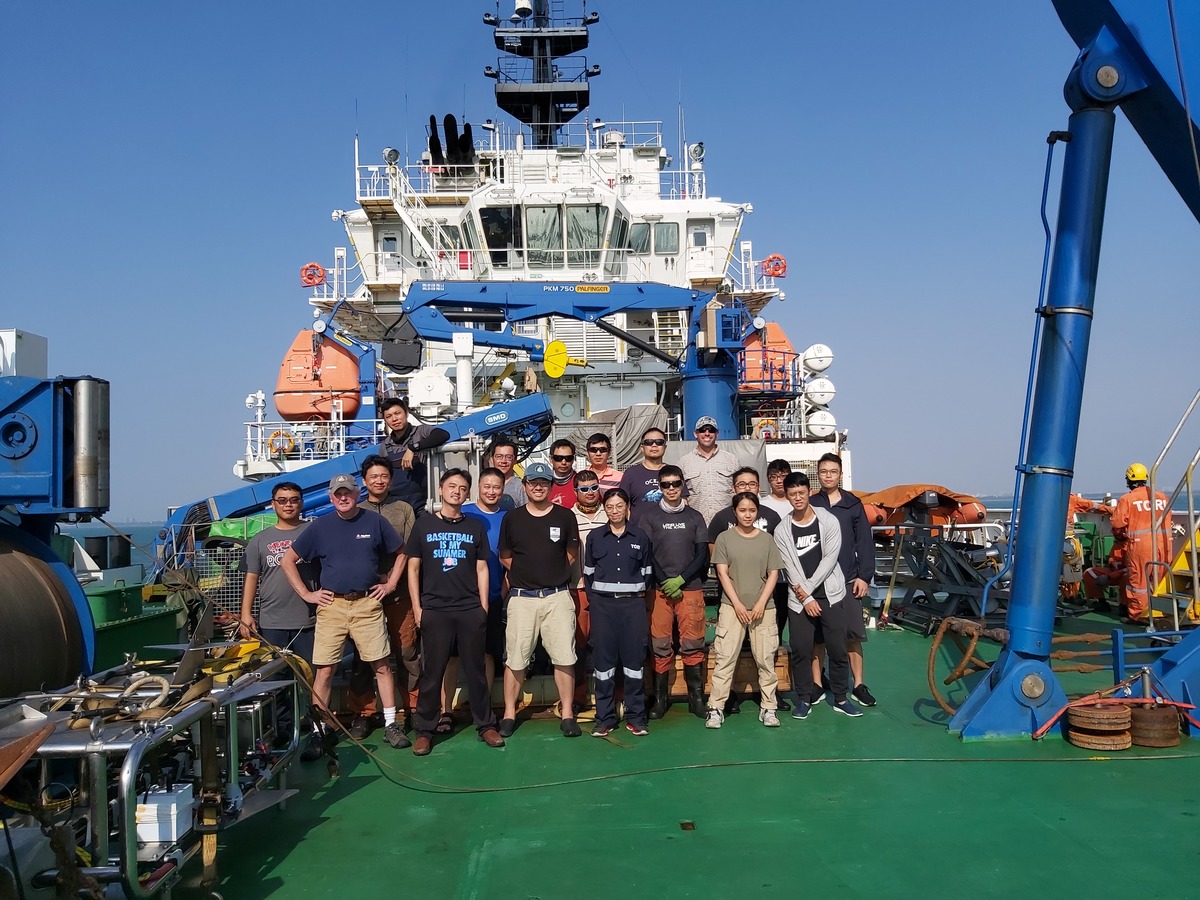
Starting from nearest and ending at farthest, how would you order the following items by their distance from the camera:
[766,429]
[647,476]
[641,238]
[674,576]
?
[674,576] → [647,476] → [766,429] → [641,238]

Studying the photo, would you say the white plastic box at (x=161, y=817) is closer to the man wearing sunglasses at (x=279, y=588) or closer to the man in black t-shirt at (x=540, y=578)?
the man wearing sunglasses at (x=279, y=588)

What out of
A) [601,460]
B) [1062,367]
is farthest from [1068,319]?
[601,460]

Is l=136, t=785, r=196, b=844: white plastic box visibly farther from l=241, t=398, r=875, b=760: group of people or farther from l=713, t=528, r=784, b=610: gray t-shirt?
l=713, t=528, r=784, b=610: gray t-shirt

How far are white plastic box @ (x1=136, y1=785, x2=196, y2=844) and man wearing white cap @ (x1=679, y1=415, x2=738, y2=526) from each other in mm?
4371

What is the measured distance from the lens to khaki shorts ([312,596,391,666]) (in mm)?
5496

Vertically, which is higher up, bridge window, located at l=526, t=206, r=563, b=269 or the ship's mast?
the ship's mast

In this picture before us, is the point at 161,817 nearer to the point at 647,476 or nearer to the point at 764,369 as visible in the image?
the point at 647,476

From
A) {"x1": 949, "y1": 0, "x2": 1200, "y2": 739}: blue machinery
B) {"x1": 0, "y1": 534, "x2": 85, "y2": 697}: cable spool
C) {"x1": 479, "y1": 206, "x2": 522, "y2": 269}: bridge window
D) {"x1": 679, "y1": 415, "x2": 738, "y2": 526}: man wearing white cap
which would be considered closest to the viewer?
{"x1": 0, "y1": 534, "x2": 85, "y2": 697}: cable spool

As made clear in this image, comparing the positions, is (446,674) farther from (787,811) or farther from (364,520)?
(787,811)

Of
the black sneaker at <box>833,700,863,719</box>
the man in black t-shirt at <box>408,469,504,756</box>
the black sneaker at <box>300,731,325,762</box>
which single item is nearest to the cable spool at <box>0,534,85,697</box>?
the black sneaker at <box>300,731,325,762</box>

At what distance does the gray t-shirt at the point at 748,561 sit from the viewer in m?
5.95

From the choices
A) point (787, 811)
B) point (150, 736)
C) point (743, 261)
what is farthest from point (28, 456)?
point (743, 261)

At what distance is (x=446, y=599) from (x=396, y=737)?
0.97 m

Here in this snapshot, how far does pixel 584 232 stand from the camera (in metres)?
16.6
